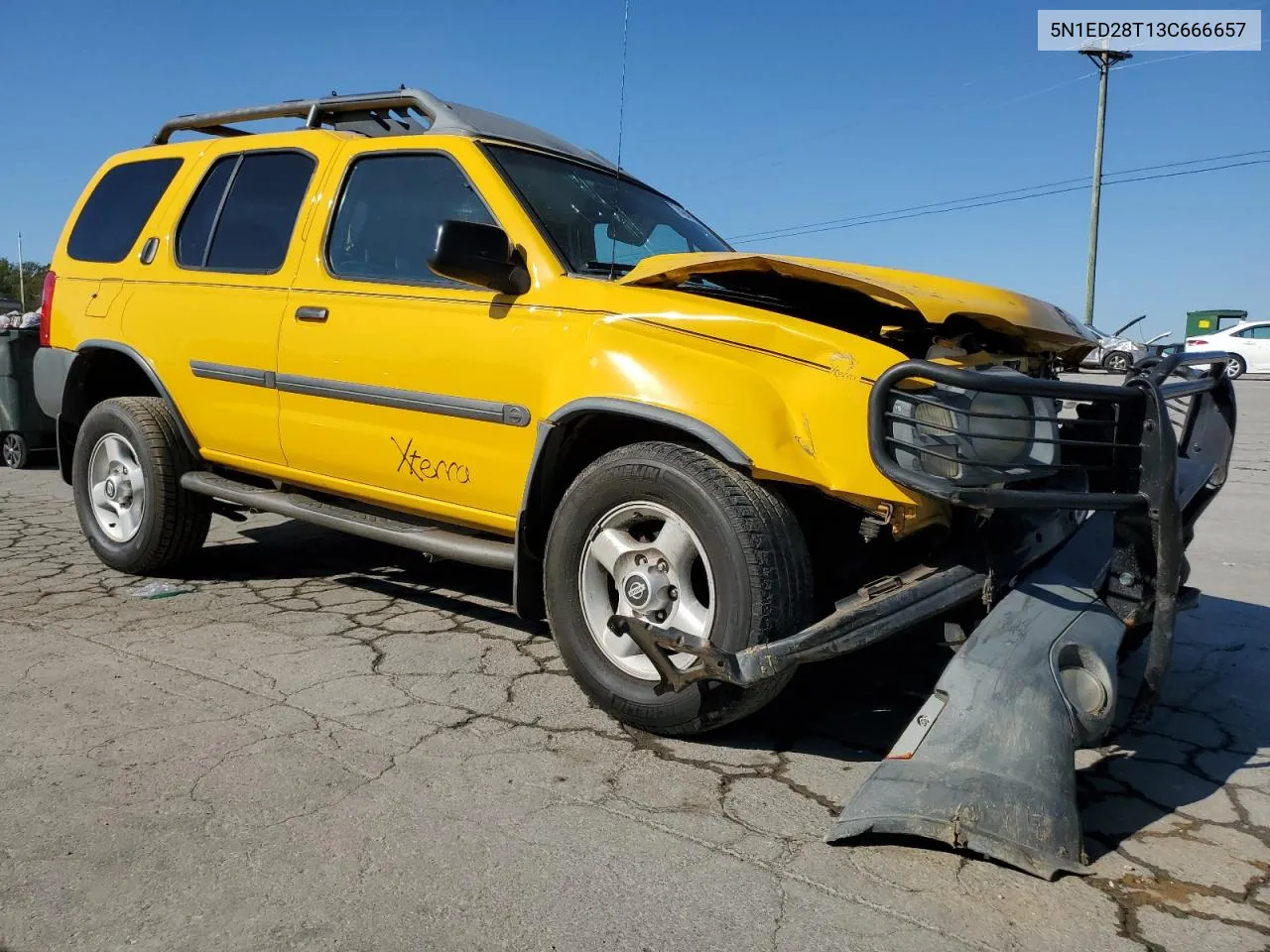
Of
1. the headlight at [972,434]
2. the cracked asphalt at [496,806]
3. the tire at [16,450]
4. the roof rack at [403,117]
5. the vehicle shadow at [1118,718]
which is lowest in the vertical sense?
the cracked asphalt at [496,806]

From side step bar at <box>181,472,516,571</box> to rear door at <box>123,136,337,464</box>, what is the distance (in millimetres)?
149

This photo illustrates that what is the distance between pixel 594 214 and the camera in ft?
13.5

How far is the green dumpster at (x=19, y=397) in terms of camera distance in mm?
9188

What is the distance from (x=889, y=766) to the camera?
258cm

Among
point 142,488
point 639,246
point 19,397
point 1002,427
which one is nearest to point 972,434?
point 1002,427

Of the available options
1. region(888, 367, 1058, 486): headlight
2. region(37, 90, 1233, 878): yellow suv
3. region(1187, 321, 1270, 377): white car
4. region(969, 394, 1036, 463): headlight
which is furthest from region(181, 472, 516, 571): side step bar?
region(1187, 321, 1270, 377): white car

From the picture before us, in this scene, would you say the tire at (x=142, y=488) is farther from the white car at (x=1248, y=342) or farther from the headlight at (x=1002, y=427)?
the white car at (x=1248, y=342)

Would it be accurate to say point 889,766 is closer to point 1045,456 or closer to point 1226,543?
point 1045,456

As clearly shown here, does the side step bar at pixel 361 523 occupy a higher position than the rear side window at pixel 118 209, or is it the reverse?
the rear side window at pixel 118 209

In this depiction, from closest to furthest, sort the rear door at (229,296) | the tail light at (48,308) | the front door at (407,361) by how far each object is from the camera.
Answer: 1. the front door at (407,361)
2. the rear door at (229,296)
3. the tail light at (48,308)

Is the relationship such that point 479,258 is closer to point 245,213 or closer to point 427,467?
point 427,467

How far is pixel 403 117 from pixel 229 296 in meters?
1.09

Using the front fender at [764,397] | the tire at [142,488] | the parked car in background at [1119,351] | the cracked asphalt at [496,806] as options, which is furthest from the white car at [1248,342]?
the front fender at [764,397]

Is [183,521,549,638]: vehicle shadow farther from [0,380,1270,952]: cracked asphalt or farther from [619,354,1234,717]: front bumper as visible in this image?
[619,354,1234,717]: front bumper
